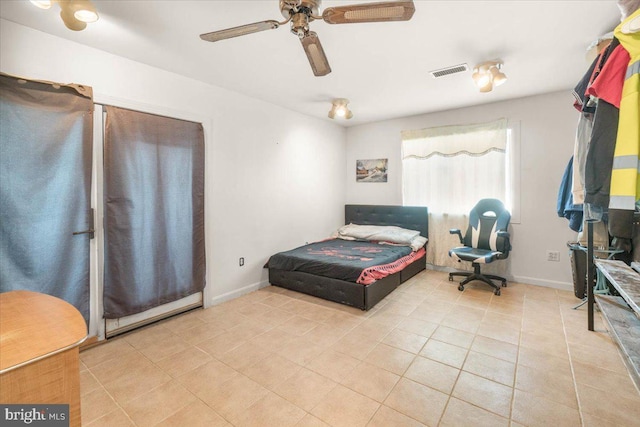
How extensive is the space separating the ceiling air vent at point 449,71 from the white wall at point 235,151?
2122 millimetres

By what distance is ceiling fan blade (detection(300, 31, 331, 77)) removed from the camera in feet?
5.46

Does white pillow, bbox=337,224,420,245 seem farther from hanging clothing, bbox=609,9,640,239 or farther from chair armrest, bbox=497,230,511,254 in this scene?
hanging clothing, bbox=609,9,640,239

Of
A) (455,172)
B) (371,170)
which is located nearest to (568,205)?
(455,172)

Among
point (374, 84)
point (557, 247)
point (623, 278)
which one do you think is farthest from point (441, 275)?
point (374, 84)

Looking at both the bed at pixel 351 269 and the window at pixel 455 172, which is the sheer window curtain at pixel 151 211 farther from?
the window at pixel 455 172

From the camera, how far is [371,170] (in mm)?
5176

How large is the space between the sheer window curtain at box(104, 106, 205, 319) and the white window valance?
3.24 meters

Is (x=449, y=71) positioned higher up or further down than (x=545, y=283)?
higher up

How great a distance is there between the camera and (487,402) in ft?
5.57

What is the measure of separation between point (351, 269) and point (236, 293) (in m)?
1.50

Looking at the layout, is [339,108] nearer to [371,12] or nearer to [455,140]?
[455,140]

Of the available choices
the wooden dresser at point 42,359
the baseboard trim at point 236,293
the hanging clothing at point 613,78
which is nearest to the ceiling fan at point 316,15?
the hanging clothing at point 613,78

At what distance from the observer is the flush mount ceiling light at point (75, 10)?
1.56m

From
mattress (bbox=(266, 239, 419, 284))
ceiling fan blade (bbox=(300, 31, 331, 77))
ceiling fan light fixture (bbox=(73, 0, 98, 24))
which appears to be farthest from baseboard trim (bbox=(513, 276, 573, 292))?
ceiling fan light fixture (bbox=(73, 0, 98, 24))
